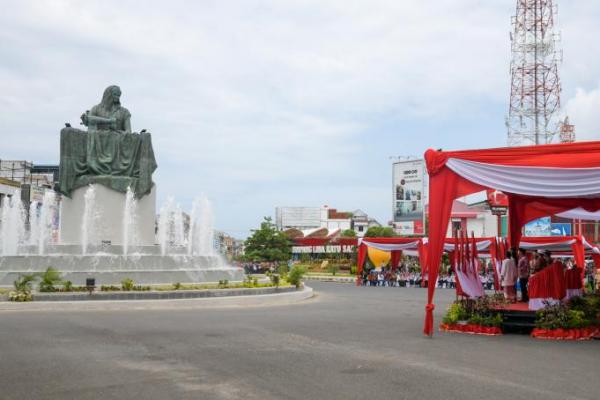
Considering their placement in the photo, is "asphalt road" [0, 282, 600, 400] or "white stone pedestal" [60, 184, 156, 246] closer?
"asphalt road" [0, 282, 600, 400]

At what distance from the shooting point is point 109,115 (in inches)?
976

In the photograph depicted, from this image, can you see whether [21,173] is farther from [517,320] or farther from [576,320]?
[576,320]

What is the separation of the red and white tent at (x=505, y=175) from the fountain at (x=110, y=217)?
10786mm

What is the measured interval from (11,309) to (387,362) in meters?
11.3

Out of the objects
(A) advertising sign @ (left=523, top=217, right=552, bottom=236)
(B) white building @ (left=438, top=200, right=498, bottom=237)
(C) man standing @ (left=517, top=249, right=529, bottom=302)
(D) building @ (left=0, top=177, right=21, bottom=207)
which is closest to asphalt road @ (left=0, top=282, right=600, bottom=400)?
(C) man standing @ (left=517, top=249, right=529, bottom=302)

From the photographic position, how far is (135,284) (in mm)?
19547

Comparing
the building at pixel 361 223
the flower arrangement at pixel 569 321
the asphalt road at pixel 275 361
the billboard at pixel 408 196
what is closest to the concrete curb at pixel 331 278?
the billboard at pixel 408 196

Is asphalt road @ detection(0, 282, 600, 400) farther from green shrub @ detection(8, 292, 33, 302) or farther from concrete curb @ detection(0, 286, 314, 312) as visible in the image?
green shrub @ detection(8, 292, 33, 302)

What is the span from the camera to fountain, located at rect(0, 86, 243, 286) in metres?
20.8

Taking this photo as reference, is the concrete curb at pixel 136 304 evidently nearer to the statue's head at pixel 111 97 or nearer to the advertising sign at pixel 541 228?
the statue's head at pixel 111 97

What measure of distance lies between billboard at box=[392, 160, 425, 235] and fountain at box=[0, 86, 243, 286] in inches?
1780

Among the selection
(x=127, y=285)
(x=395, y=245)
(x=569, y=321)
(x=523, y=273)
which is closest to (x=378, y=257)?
(x=395, y=245)

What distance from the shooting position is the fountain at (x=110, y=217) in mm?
20820

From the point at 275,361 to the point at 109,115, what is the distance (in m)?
18.5
